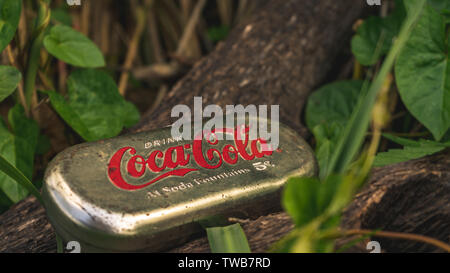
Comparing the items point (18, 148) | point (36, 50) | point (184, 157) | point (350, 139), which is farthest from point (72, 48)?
point (350, 139)

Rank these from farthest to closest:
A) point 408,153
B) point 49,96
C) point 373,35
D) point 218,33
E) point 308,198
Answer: point 218,33
point 373,35
point 49,96
point 408,153
point 308,198

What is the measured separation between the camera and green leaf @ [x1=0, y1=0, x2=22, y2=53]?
858 mm

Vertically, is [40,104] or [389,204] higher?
[40,104]

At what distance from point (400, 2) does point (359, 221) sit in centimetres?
56

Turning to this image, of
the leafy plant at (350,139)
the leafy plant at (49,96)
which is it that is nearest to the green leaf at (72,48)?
the leafy plant at (49,96)

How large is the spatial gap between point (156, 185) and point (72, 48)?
43 centimetres

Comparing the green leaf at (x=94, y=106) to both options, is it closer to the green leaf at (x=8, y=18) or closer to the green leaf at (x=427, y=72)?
the green leaf at (x=8, y=18)

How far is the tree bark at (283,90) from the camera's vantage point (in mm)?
795

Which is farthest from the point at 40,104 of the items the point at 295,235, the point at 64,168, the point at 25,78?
the point at 295,235

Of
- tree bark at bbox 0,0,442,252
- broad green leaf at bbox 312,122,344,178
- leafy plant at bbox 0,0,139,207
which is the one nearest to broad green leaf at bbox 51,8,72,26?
leafy plant at bbox 0,0,139,207

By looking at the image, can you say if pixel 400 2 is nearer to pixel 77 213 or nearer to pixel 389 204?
pixel 389 204

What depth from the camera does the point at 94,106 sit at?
1021 mm

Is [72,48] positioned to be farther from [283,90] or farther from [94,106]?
[283,90]

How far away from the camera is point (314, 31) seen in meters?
1.29
